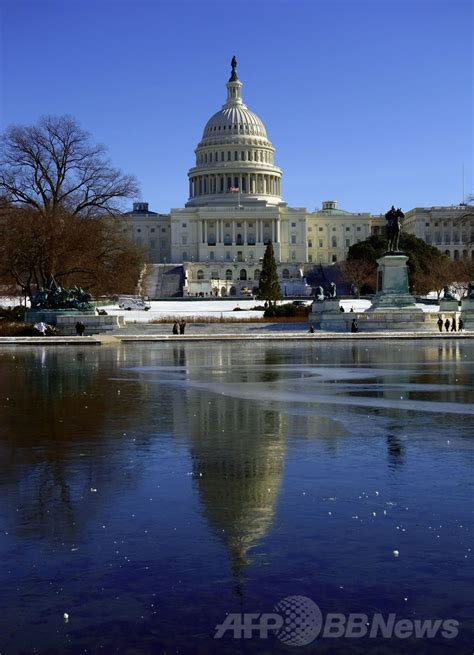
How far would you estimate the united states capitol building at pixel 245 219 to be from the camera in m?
160

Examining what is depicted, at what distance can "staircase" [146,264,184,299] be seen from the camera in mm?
117375

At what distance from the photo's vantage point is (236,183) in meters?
166

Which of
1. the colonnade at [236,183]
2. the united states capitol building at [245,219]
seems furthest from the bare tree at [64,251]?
the colonnade at [236,183]

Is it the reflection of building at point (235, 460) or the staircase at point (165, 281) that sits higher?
the staircase at point (165, 281)

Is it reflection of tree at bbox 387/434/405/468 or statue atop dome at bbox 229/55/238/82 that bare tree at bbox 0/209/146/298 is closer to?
reflection of tree at bbox 387/434/405/468

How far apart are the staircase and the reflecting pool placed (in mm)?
98520

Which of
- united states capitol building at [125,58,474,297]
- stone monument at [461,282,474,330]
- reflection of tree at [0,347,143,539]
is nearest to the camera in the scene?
reflection of tree at [0,347,143,539]

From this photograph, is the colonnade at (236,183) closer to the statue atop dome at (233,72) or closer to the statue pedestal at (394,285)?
the statue atop dome at (233,72)

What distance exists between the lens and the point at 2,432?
13367 millimetres

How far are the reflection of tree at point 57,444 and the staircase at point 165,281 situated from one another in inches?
3642

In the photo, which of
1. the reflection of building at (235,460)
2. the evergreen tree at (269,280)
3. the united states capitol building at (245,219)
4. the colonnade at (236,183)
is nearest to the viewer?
the reflection of building at (235,460)

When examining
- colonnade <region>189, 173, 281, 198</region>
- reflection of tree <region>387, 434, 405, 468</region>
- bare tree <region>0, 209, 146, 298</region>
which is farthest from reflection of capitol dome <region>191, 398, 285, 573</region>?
colonnade <region>189, 173, 281, 198</region>

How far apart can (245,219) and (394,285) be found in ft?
360

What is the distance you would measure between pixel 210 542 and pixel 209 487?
1.98m
